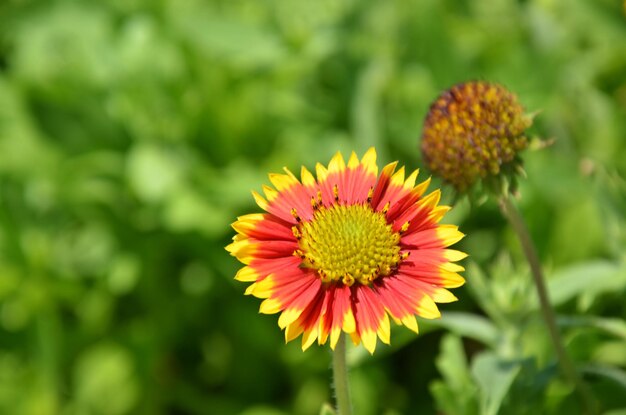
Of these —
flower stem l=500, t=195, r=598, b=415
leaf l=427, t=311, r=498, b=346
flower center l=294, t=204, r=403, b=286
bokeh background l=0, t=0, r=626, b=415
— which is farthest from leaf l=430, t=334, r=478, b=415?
bokeh background l=0, t=0, r=626, b=415

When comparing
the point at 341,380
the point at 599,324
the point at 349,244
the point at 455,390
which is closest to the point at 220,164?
the point at 455,390

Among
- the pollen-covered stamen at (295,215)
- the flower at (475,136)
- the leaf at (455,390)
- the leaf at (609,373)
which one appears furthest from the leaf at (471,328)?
the pollen-covered stamen at (295,215)

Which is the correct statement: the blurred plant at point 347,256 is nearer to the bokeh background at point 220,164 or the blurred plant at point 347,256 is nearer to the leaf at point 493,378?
the leaf at point 493,378

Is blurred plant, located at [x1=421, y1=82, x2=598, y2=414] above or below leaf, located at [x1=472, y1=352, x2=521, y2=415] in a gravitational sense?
above

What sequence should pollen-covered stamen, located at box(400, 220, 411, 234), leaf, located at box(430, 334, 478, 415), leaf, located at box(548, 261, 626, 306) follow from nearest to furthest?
pollen-covered stamen, located at box(400, 220, 411, 234)
leaf, located at box(430, 334, 478, 415)
leaf, located at box(548, 261, 626, 306)

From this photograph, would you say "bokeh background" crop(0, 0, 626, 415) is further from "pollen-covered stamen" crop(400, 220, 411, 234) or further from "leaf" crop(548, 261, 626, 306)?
"pollen-covered stamen" crop(400, 220, 411, 234)

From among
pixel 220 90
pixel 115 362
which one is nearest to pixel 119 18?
pixel 220 90
